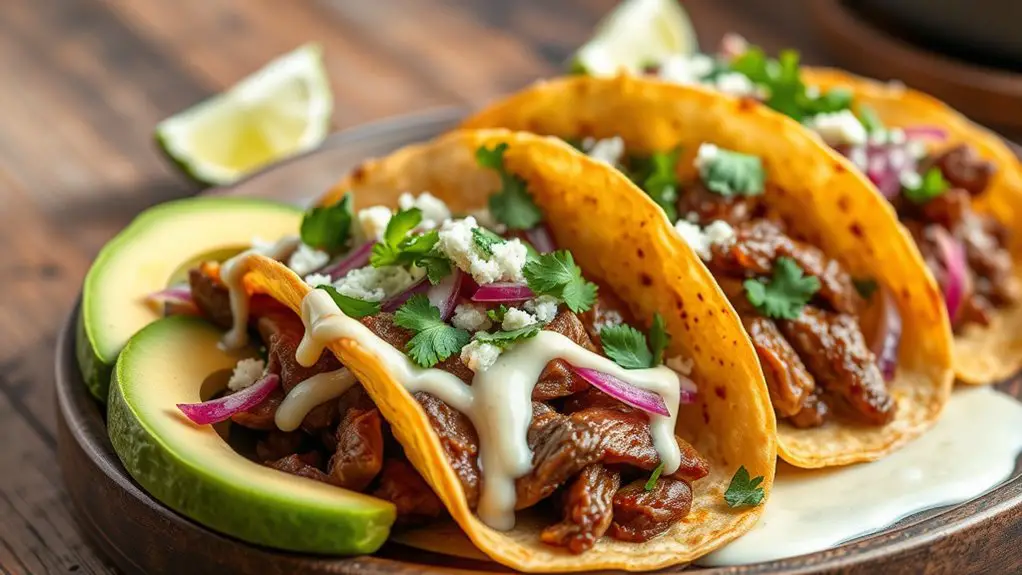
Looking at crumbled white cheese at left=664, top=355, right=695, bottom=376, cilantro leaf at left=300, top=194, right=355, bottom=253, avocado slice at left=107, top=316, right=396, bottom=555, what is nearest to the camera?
avocado slice at left=107, top=316, right=396, bottom=555

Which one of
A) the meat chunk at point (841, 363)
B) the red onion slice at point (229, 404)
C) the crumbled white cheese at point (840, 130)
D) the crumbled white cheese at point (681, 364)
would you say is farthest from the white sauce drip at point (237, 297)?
the crumbled white cheese at point (840, 130)

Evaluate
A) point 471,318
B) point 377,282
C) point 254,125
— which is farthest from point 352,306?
point 254,125

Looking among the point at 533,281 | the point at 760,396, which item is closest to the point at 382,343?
the point at 533,281

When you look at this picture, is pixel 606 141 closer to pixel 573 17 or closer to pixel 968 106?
pixel 968 106

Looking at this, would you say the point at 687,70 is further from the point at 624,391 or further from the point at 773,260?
the point at 624,391

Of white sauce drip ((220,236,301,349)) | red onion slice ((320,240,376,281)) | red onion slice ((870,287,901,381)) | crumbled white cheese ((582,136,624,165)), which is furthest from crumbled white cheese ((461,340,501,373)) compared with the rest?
red onion slice ((870,287,901,381))

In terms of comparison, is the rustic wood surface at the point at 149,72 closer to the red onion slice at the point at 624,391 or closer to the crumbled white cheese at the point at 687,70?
the crumbled white cheese at the point at 687,70

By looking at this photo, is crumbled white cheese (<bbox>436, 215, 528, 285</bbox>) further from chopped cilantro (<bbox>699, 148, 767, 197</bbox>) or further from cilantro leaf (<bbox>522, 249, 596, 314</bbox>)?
chopped cilantro (<bbox>699, 148, 767, 197</bbox>)
